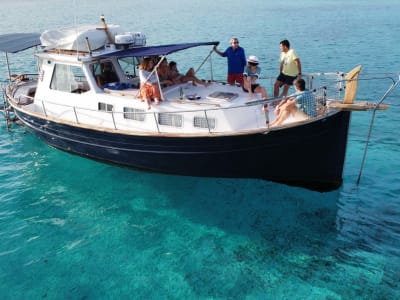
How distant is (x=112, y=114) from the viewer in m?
9.97

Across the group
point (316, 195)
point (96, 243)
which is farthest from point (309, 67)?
point (96, 243)

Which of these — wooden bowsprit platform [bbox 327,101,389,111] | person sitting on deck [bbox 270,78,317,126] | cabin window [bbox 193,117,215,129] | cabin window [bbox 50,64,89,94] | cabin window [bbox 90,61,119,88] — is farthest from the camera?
cabin window [bbox 50,64,89,94]

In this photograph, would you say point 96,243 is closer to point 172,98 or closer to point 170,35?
point 172,98

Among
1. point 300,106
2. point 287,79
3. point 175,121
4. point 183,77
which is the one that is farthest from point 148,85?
point 300,106

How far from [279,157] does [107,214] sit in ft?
16.2

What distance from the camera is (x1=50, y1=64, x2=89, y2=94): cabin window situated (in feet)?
37.2

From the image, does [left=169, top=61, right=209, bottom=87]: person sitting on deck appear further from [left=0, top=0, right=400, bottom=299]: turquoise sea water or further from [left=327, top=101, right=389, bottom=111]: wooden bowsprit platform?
[left=327, top=101, right=389, bottom=111]: wooden bowsprit platform

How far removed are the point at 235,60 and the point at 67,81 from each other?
536cm

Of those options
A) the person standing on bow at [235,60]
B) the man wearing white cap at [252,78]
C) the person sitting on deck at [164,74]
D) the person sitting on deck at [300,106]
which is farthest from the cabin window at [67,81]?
the person sitting on deck at [300,106]

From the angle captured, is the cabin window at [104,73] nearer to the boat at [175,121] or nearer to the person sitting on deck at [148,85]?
the boat at [175,121]

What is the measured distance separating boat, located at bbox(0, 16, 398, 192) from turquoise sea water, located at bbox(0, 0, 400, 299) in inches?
34.1

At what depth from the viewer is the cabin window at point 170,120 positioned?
380 inches

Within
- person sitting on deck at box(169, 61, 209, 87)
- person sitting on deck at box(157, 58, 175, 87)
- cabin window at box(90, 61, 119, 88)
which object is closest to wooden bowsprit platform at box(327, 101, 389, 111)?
person sitting on deck at box(169, 61, 209, 87)

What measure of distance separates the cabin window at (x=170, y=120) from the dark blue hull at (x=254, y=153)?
56 centimetres
